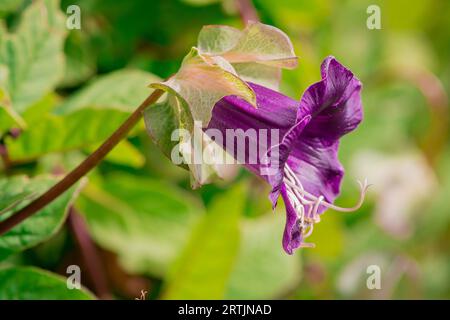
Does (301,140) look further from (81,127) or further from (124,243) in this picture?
(124,243)

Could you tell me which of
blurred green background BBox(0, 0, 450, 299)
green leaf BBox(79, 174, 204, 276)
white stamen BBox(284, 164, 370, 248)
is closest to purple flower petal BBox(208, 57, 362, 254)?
white stamen BBox(284, 164, 370, 248)

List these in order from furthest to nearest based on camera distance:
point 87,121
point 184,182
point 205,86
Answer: point 184,182 < point 87,121 < point 205,86

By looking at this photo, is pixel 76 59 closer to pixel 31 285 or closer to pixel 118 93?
pixel 118 93

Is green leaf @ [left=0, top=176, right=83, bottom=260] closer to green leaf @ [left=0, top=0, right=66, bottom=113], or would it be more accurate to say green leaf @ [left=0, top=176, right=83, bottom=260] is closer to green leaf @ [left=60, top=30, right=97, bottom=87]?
green leaf @ [left=0, top=0, right=66, bottom=113]

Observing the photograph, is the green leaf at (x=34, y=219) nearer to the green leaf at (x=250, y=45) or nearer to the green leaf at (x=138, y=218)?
the green leaf at (x=250, y=45)

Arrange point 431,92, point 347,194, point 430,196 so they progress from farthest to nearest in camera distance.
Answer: point 430,196 → point 431,92 → point 347,194

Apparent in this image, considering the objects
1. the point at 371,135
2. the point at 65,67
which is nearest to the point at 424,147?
the point at 371,135

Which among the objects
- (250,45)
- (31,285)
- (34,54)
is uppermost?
(34,54)

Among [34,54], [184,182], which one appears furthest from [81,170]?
[184,182]
